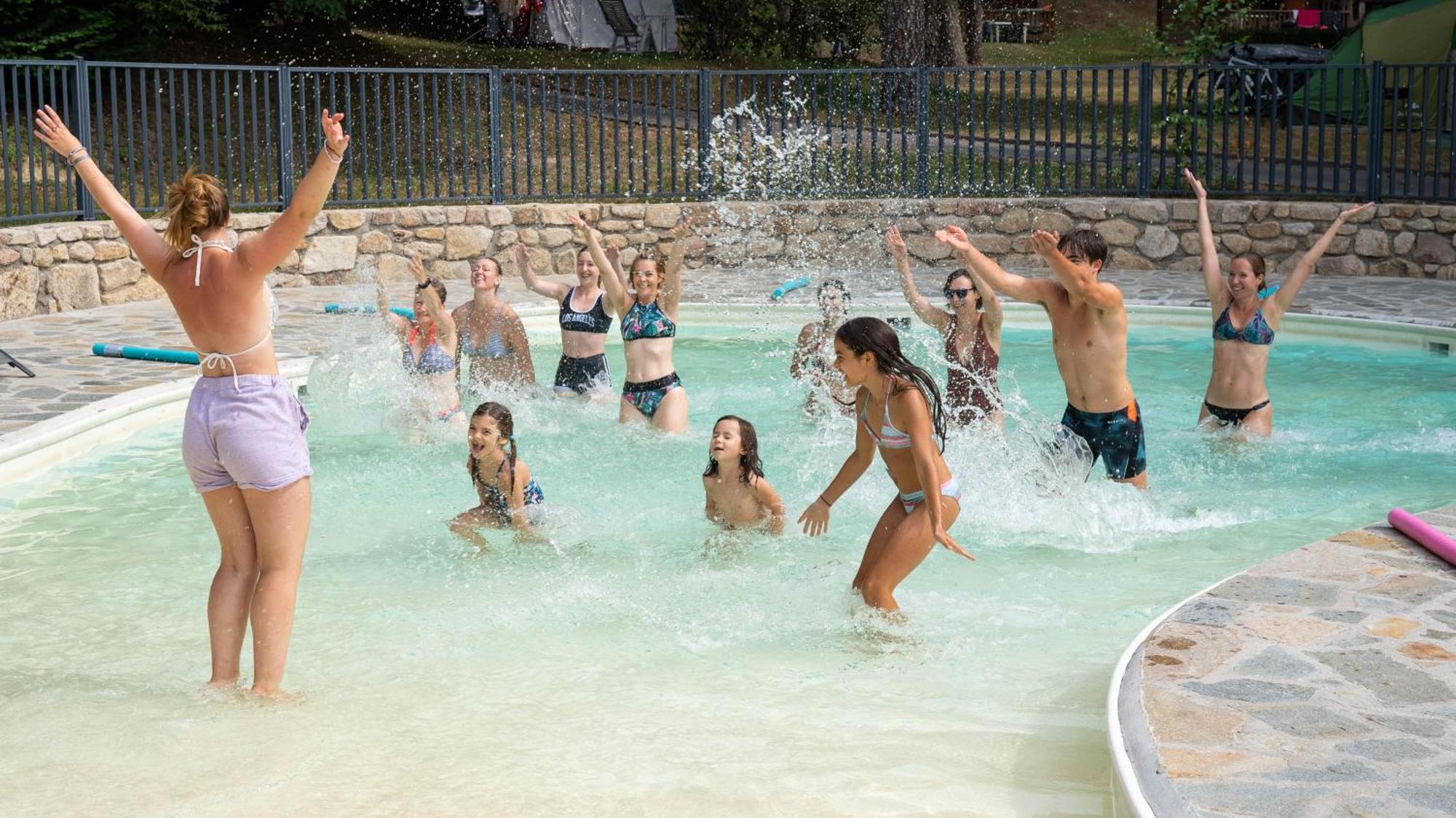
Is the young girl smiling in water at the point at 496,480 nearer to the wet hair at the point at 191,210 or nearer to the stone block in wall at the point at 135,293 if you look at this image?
the wet hair at the point at 191,210

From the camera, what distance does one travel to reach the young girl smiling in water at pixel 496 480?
6.55 meters

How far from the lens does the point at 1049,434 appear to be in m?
7.88

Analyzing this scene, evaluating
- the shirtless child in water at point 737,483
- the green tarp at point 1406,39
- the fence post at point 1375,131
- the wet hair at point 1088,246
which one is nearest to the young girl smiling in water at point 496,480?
the shirtless child in water at point 737,483

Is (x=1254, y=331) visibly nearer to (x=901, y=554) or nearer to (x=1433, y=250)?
(x=901, y=554)

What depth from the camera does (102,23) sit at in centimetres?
1967

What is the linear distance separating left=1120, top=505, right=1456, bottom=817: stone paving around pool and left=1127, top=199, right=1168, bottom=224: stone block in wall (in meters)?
10.2

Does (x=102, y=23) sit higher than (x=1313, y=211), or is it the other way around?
(x=102, y=23)

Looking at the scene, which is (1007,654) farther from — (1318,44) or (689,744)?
(1318,44)

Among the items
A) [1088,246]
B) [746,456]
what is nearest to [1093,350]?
[1088,246]

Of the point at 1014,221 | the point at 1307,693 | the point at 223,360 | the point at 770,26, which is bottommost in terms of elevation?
the point at 1307,693

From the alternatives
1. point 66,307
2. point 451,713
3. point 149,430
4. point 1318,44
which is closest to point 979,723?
point 451,713

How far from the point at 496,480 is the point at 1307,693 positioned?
367 cm

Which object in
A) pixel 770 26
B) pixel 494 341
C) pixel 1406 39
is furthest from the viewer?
pixel 770 26

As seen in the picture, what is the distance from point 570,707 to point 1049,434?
11.8 ft
